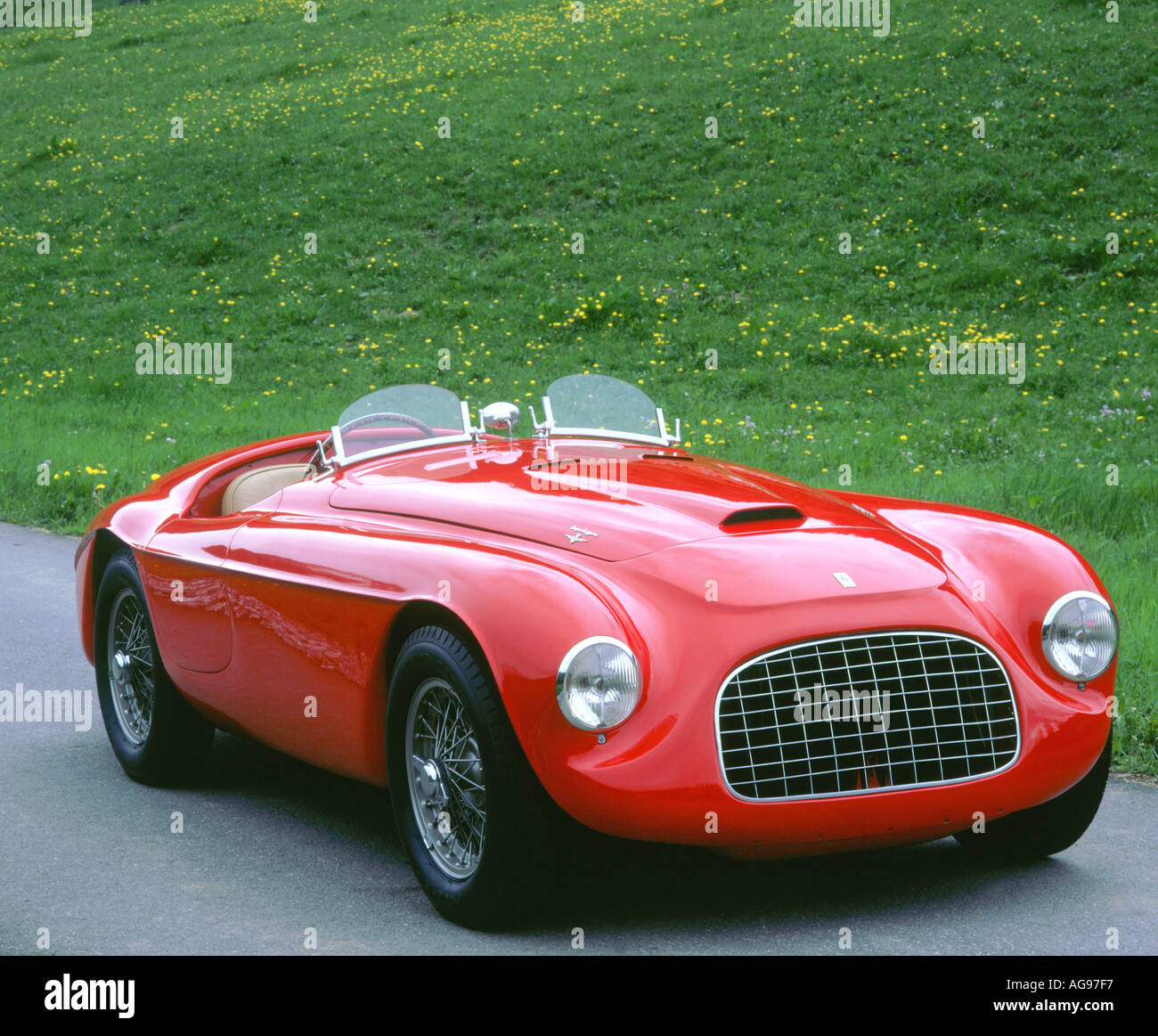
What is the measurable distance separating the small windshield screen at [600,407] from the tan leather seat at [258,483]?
3.07 ft

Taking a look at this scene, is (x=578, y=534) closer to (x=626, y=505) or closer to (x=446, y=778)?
(x=626, y=505)

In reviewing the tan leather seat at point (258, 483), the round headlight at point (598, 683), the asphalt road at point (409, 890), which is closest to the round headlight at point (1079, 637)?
the asphalt road at point (409, 890)

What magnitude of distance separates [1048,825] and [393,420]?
2.59m

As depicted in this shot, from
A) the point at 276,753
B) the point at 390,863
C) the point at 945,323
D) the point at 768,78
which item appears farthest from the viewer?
the point at 768,78

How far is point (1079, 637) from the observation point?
3635 mm

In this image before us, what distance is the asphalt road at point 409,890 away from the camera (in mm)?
3244

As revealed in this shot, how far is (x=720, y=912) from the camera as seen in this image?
343 cm

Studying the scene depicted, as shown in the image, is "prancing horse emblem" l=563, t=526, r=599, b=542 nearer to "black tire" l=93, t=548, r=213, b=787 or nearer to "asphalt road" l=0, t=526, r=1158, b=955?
"asphalt road" l=0, t=526, r=1158, b=955

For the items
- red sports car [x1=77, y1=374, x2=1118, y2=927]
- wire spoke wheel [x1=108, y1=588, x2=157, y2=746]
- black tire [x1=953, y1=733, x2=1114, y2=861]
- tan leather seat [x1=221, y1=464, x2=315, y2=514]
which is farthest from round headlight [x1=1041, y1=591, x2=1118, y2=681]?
wire spoke wheel [x1=108, y1=588, x2=157, y2=746]

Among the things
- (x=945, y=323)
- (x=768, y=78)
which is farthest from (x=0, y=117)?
(x=945, y=323)

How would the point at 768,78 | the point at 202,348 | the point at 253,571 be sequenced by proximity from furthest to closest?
the point at 768,78 < the point at 202,348 < the point at 253,571

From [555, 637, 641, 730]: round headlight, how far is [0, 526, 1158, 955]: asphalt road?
12.5 inches

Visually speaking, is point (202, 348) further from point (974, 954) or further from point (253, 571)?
point (974, 954)
